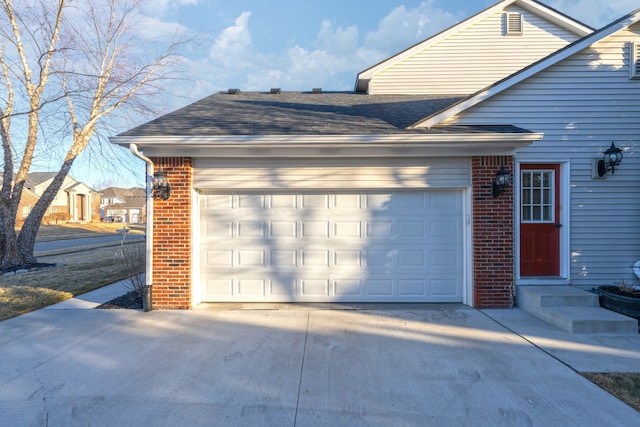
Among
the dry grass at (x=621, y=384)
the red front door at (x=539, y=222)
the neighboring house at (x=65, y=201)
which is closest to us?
the dry grass at (x=621, y=384)

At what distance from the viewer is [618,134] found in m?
5.95

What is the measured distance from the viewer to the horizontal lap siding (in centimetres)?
572

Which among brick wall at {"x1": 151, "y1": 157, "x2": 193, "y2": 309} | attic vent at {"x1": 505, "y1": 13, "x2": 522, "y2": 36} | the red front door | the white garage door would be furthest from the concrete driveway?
attic vent at {"x1": 505, "y1": 13, "x2": 522, "y2": 36}

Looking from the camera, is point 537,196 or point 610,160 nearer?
point 610,160

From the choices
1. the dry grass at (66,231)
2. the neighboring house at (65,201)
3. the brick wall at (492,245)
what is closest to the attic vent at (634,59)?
the brick wall at (492,245)

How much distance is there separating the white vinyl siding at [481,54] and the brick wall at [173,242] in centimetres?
652

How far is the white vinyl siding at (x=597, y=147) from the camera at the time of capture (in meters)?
5.92

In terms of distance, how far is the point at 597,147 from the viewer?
594 centimetres

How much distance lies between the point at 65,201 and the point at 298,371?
53.9 metres

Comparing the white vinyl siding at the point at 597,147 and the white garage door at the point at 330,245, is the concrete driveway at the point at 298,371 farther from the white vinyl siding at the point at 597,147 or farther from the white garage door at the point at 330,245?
the white vinyl siding at the point at 597,147

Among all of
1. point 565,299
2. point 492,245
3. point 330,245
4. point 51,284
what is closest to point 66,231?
point 51,284

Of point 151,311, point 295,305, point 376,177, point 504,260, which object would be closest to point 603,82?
point 504,260

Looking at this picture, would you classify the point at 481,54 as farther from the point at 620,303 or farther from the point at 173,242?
the point at 173,242

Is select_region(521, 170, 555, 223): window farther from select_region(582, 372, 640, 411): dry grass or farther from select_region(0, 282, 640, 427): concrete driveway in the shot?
select_region(582, 372, 640, 411): dry grass
